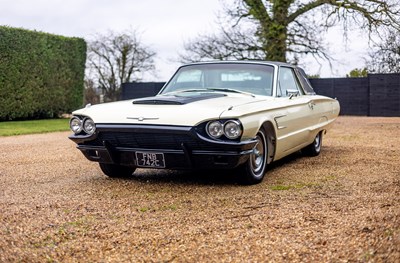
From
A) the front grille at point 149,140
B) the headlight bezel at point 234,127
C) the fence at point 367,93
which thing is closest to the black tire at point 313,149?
the headlight bezel at point 234,127

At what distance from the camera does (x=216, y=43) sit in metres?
25.1

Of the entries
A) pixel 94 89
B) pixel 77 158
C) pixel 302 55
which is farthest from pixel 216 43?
pixel 77 158

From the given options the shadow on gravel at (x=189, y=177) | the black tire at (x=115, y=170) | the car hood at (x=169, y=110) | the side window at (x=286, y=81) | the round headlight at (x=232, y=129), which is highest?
the side window at (x=286, y=81)

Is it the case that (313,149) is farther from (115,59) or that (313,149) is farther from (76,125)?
(115,59)

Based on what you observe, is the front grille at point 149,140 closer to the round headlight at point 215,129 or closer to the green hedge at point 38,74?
the round headlight at point 215,129

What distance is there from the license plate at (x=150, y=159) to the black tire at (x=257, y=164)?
2.73ft

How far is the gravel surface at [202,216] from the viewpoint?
10.7 feet

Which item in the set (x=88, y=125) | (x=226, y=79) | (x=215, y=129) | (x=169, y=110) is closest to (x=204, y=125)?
(x=215, y=129)

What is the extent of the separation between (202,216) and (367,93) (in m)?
21.5

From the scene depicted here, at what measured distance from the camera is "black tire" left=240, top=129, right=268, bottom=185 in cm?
554

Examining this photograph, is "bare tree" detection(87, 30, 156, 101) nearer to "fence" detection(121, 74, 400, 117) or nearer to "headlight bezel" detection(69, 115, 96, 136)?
"fence" detection(121, 74, 400, 117)

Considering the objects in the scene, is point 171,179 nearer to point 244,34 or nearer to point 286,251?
point 286,251

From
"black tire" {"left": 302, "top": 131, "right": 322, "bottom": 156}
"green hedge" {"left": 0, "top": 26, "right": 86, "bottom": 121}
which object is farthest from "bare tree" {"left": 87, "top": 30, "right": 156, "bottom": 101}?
"black tire" {"left": 302, "top": 131, "right": 322, "bottom": 156}

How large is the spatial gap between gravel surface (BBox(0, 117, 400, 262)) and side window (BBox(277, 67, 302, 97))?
100 centimetres
